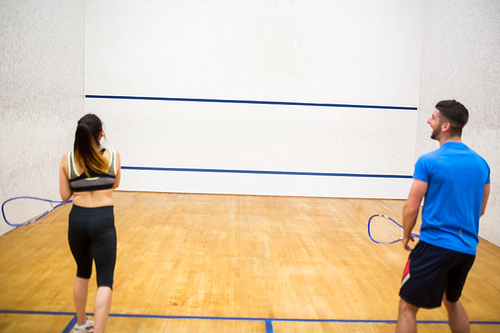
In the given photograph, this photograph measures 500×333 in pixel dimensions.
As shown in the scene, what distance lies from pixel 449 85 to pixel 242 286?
3.27 metres

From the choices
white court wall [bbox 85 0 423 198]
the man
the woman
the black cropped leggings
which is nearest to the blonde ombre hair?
the woman

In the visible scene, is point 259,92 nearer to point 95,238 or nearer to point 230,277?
point 230,277

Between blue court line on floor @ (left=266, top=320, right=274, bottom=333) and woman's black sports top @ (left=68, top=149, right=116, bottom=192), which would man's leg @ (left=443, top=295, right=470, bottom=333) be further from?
woman's black sports top @ (left=68, top=149, right=116, bottom=192)

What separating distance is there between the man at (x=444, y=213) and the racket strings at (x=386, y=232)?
122cm

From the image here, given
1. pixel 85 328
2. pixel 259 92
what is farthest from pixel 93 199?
pixel 259 92

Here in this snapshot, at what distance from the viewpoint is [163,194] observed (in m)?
4.89

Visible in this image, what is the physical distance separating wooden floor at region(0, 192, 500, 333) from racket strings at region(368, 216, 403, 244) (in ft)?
0.31

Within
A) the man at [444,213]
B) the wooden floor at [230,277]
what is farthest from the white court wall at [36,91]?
the man at [444,213]

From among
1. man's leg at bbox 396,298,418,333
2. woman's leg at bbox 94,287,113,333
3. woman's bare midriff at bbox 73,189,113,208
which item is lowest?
woman's leg at bbox 94,287,113,333

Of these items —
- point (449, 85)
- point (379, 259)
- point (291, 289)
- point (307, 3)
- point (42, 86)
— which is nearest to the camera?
point (291, 289)

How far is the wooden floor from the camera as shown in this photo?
6.33 feet

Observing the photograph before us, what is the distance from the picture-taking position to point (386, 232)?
3.08 metres

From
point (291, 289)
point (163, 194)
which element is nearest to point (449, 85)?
point (291, 289)

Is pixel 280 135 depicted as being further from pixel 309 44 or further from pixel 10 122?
pixel 10 122
